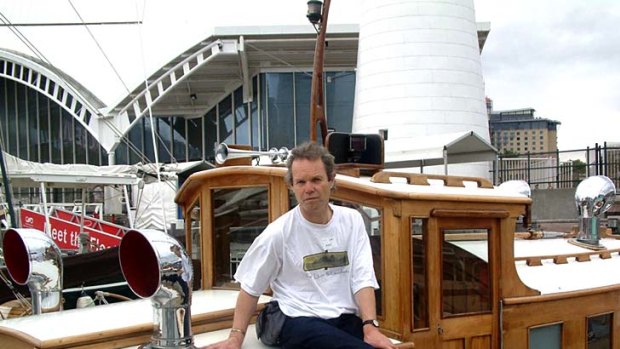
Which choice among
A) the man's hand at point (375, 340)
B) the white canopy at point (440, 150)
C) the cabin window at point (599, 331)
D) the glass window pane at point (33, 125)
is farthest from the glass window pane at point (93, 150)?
the man's hand at point (375, 340)

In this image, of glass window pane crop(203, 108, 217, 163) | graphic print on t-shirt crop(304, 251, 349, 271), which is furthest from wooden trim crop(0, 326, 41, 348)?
glass window pane crop(203, 108, 217, 163)

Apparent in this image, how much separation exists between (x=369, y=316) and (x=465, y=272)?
1.40m

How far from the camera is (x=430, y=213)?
12.6 ft

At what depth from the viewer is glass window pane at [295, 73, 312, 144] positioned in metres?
23.5

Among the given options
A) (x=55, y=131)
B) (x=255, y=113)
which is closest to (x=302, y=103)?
(x=255, y=113)

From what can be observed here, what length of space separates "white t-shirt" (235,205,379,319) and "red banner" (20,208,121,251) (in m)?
10.6

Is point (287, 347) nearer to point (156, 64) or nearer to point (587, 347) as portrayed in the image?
point (587, 347)

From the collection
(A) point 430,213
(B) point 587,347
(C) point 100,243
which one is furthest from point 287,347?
(C) point 100,243

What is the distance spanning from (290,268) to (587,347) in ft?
10.5

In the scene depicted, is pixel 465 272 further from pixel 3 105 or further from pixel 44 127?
pixel 3 105

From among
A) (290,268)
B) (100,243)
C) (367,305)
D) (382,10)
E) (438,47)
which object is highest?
(382,10)

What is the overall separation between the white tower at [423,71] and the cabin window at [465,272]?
11.6m

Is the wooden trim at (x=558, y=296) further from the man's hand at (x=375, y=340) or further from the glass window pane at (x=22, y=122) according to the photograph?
the glass window pane at (x=22, y=122)

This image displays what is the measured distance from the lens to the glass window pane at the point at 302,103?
23.5 m
